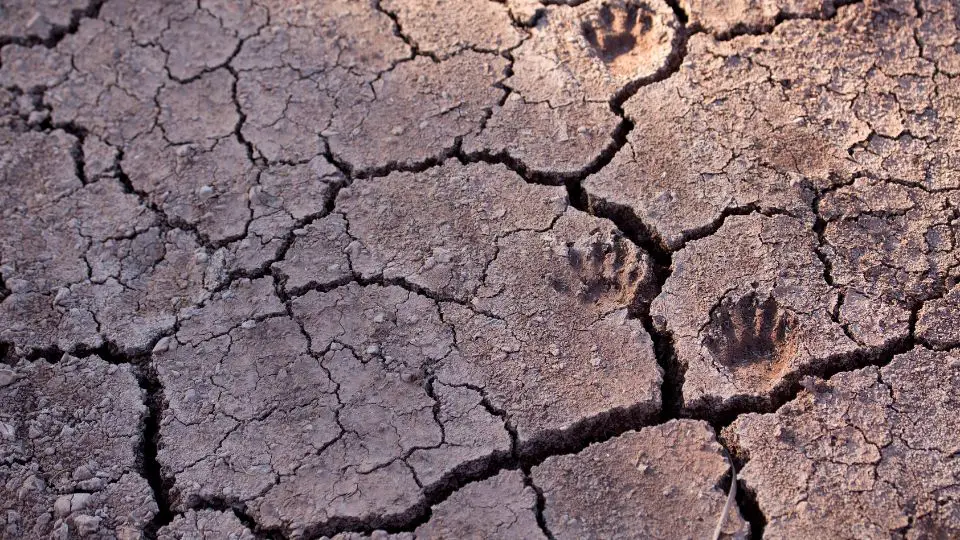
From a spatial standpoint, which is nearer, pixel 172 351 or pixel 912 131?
pixel 172 351

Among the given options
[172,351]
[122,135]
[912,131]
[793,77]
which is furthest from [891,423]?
[122,135]

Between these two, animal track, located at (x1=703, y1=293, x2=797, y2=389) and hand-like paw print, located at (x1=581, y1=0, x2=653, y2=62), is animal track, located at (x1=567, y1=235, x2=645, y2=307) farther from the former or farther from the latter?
hand-like paw print, located at (x1=581, y1=0, x2=653, y2=62)

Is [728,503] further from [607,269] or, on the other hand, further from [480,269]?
[480,269]

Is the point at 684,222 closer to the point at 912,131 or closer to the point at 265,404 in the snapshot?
the point at 912,131

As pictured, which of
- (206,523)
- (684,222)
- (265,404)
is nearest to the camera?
(206,523)

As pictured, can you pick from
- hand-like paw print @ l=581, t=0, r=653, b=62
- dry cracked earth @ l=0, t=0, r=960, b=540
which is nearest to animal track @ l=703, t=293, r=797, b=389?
dry cracked earth @ l=0, t=0, r=960, b=540

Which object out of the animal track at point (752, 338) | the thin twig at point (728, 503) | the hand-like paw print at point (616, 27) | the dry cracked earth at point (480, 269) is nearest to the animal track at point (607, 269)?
the dry cracked earth at point (480, 269)

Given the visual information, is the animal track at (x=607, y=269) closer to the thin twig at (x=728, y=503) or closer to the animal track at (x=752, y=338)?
the animal track at (x=752, y=338)
